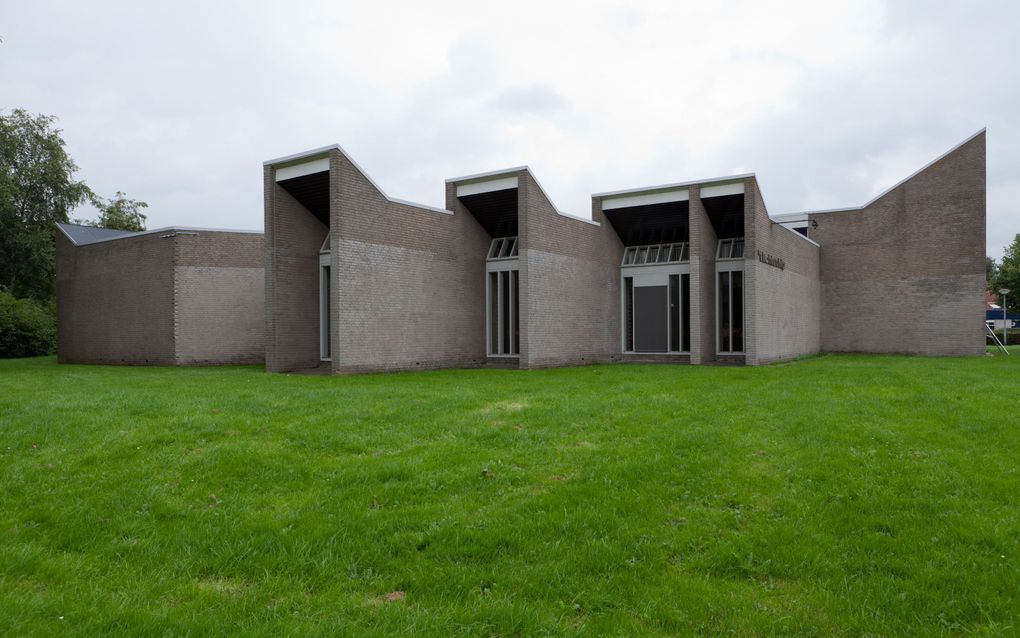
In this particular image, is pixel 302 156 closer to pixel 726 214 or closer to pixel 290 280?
pixel 290 280

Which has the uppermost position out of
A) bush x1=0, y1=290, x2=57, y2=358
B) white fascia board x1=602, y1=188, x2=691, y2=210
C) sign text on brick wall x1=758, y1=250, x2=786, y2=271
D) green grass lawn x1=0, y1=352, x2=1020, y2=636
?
white fascia board x1=602, y1=188, x2=691, y2=210

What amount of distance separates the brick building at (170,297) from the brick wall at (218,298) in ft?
0.11

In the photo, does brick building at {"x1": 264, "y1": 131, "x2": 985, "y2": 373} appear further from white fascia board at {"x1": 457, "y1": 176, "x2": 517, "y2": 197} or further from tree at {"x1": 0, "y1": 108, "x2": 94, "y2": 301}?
tree at {"x1": 0, "y1": 108, "x2": 94, "y2": 301}

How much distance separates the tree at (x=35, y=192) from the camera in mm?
34156

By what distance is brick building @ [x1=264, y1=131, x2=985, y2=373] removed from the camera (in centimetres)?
2045

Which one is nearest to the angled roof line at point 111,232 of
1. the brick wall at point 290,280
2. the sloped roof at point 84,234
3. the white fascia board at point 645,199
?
the sloped roof at point 84,234

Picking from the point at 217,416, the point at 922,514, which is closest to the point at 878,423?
the point at 922,514

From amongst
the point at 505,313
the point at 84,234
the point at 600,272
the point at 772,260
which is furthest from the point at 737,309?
the point at 84,234

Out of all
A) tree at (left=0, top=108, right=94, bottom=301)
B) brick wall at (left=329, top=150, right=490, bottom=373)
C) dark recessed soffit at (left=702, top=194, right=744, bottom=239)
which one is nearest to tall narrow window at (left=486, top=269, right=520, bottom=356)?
brick wall at (left=329, top=150, right=490, bottom=373)

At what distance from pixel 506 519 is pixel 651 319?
21.5 m

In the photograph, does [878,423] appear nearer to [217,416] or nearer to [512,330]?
[217,416]

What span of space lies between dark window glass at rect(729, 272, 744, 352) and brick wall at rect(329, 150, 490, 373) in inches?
368

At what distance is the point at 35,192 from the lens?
3622 cm

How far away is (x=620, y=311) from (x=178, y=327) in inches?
658
